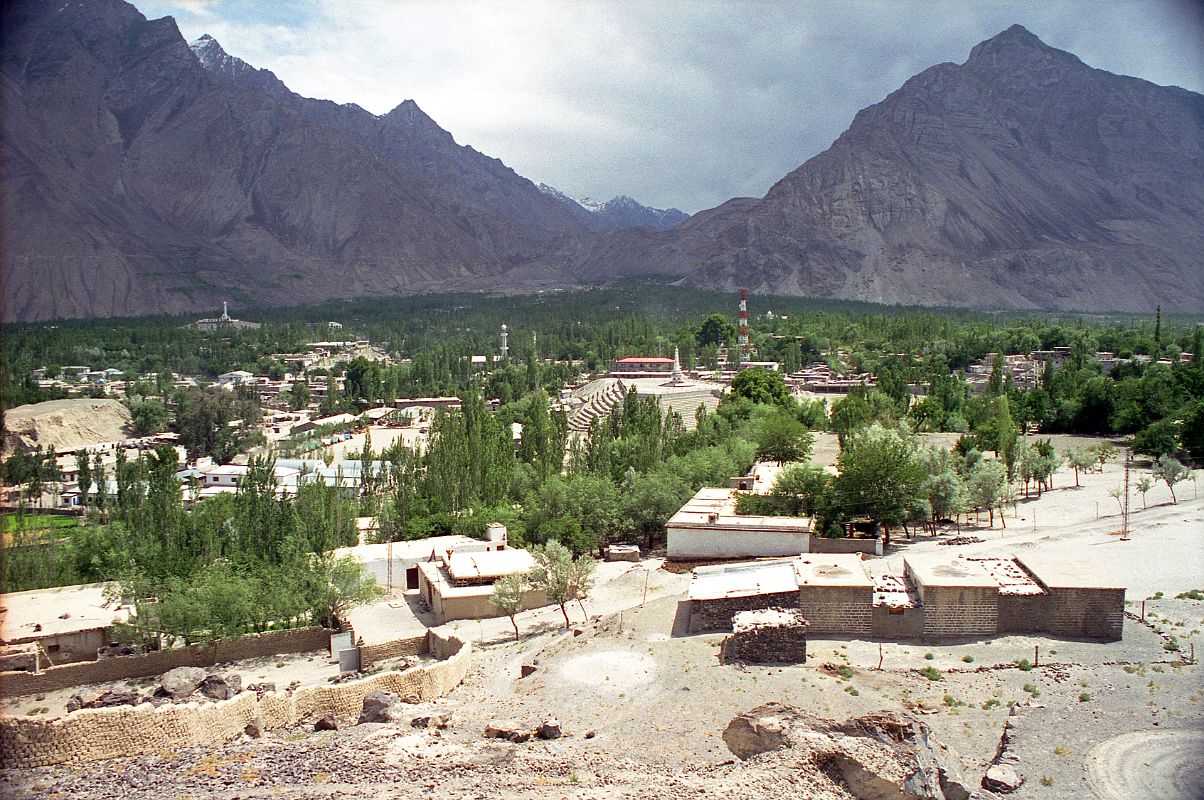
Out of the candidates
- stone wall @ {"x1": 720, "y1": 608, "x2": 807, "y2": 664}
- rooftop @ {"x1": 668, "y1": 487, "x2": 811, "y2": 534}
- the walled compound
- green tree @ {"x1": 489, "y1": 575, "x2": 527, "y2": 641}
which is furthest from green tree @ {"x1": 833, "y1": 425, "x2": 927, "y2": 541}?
stone wall @ {"x1": 720, "y1": 608, "x2": 807, "y2": 664}

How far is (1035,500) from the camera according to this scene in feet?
91.6

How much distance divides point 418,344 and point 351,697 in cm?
7561

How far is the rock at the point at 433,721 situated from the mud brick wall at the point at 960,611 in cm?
759

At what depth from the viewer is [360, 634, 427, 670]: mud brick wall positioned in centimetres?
1797

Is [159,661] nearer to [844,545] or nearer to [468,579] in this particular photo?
[468,579]

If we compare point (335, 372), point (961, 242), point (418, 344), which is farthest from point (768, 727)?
point (961, 242)

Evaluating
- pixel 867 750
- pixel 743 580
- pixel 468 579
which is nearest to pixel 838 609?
pixel 743 580

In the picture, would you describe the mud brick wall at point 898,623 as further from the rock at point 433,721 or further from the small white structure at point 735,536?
the rock at point 433,721

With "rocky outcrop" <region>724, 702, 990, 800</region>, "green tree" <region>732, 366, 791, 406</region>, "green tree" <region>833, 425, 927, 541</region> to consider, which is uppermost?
"green tree" <region>732, 366, 791, 406</region>

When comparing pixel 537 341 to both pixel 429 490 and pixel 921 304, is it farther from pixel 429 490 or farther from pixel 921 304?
pixel 921 304

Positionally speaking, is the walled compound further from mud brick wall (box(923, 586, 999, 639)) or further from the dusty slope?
the dusty slope

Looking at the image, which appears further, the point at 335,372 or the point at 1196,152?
the point at 1196,152

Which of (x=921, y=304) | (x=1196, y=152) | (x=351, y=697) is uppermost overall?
(x=1196, y=152)

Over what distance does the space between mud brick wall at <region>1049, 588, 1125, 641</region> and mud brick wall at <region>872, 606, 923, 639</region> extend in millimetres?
1980
